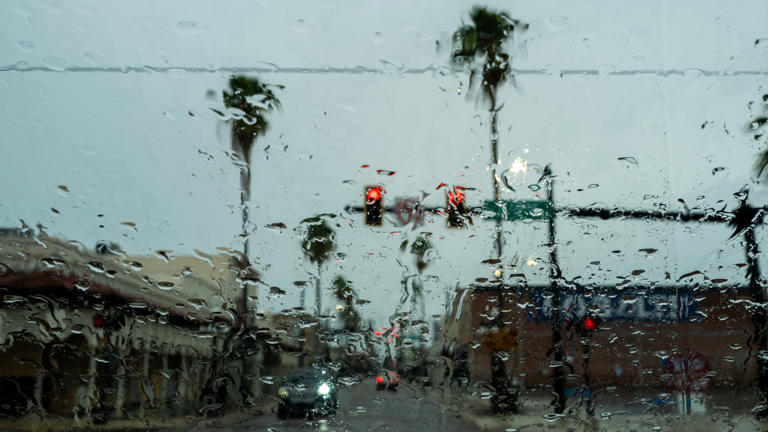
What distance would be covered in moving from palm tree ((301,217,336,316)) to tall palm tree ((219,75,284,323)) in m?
0.49

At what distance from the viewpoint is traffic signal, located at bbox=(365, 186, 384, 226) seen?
4.53 m

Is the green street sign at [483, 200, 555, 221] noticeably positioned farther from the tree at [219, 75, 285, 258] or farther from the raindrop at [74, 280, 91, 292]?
the raindrop at [74, 280, 91, 292]

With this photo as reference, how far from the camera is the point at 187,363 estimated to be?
4211mm

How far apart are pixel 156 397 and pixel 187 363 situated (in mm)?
343

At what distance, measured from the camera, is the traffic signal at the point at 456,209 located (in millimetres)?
4738

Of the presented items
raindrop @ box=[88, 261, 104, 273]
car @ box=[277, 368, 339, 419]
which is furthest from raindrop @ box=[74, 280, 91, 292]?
car @ box=[277, 368, 339, 419]

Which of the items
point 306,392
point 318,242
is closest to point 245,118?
point 318,242

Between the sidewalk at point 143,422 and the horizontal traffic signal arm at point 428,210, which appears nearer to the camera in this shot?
the sidewalk at point 143,422

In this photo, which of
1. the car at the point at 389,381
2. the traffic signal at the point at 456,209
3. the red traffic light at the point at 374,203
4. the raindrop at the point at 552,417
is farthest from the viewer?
the traffic signal at the point at 456,209

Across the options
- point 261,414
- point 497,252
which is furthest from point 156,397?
point 497,252

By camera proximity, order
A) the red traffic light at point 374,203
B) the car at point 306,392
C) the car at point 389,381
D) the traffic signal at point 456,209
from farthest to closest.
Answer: the traffic signal at point 456,209, the red traffic light at point 374,203, the car at point 389,381, the car at point 306,392

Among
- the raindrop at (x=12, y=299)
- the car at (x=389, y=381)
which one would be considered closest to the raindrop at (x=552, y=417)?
the car at (x=389, y=381)

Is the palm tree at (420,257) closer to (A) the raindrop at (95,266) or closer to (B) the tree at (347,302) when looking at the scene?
(B) the tree at (347,302)

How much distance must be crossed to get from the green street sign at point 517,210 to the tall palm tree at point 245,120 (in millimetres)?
2074
